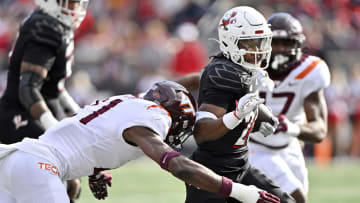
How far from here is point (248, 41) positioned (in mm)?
4445

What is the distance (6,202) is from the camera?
12.3 feet

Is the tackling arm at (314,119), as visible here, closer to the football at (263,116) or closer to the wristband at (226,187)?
the football at (263,116)

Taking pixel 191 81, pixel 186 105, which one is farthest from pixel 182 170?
pixel 191 81

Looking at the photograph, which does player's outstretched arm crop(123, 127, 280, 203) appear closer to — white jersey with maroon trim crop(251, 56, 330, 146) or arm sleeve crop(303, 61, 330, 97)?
white jersey with maroon trim crop(251, 56, 330, 146)

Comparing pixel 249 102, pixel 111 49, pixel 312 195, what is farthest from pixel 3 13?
pixel 249 102

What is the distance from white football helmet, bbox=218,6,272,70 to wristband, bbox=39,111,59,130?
1.34m

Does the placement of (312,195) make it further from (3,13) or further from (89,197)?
(3,13)

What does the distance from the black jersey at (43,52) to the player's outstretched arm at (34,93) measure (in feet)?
0.19

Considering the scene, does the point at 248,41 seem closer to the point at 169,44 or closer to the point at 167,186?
the point at 167,186

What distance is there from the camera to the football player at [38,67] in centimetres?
506

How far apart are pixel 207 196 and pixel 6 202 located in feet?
4.08

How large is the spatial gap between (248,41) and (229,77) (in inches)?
12.7

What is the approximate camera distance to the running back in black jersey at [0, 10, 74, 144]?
5.15 metres

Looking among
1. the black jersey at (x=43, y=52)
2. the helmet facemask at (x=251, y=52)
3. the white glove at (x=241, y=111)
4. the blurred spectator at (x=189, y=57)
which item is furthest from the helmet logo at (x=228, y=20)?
the blurred spectator at (x=189, y=57)
